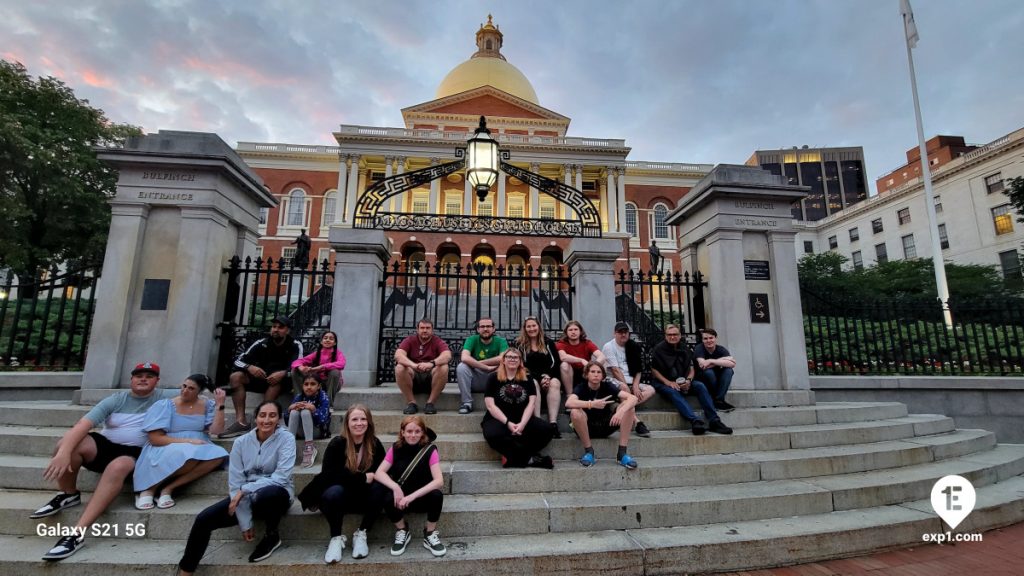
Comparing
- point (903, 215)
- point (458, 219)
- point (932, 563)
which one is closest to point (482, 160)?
point (458, 219)

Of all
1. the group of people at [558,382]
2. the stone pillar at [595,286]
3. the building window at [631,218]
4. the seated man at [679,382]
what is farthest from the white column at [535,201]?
the seated man at [679,382]

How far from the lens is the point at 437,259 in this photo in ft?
126

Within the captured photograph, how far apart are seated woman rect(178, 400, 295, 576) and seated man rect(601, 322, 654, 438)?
3.63 m

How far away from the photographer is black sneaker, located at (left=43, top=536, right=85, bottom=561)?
10.3 feet

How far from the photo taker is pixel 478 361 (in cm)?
550

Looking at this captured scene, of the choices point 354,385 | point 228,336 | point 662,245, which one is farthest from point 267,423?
point 662,245

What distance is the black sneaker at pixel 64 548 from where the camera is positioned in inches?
123

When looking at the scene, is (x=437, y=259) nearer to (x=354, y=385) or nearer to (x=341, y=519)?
(x=354, y=385)

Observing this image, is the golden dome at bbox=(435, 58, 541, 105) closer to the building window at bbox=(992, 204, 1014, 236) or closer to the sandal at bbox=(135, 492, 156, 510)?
the building window at bbox=(992, 204, 1014, 236)

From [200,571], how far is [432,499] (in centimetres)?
170

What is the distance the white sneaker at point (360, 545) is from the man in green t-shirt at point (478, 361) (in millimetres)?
2080

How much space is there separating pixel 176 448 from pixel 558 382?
3.78 metres

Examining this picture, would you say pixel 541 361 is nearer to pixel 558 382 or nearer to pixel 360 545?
pixel 558 382

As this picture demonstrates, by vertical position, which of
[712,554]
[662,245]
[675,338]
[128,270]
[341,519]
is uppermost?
[662,245]
